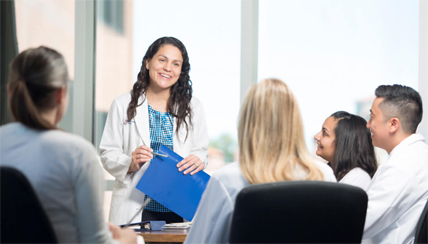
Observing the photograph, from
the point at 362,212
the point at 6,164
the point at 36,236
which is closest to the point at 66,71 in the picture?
the point at 6,164

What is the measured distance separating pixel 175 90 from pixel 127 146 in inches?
18.0

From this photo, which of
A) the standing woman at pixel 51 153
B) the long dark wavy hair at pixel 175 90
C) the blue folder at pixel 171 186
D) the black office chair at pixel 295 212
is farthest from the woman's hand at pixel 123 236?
the long dark wavy hair at pixel 175 90

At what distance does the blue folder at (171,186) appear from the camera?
198 centimetres

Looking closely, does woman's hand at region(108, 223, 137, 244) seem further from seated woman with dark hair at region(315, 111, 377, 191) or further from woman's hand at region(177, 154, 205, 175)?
seated woman with dark hair at region(315, 111, 377, 191)

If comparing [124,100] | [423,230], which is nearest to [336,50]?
[124,100]

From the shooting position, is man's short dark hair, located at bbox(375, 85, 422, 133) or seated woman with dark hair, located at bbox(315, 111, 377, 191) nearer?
man's short dark hair, located at bbox(375, 85, 422, 133)

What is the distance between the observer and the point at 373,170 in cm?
220

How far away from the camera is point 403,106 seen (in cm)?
203

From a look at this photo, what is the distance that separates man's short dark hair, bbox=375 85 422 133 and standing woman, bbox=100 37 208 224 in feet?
3.34

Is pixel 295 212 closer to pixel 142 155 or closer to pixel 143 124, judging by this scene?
pixel 142 155

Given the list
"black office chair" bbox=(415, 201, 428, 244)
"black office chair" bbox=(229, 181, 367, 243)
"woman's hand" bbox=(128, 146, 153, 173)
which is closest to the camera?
"black office chair" bbox=(229, 181, 367, 243)

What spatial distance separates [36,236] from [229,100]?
8.38 ft

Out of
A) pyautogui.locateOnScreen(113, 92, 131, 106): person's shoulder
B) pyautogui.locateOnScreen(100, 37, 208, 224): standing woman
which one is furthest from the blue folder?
pyautogui.locateOnScreen(113, 92, 131, 106): person's shoulder

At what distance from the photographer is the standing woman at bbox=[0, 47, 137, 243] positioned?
3.55 ft
